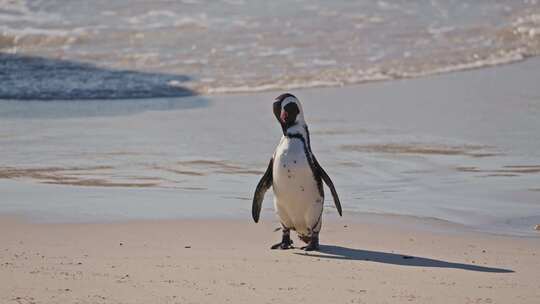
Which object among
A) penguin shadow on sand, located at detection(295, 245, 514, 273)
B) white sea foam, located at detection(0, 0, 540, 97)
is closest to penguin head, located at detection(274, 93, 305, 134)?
penguin shadow on sand, located at detection(295, 245, 514, 273)

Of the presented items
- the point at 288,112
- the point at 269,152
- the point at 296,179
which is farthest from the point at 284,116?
the point at 269,152

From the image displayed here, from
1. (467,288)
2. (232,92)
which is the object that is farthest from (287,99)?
(232,92)

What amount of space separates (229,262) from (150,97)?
7088 millimetres

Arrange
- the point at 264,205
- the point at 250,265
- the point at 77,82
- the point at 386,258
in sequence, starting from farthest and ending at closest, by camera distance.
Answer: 1. the point at 77,82
2. the point at 264,205
3. the point at 386,258
4. the point at 250,265

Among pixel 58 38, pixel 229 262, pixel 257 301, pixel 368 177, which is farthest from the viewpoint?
pixel 58 38

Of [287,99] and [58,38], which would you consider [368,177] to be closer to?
[287,99]

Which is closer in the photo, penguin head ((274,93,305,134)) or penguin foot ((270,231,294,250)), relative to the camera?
penguin foot ((270,231,294,250))

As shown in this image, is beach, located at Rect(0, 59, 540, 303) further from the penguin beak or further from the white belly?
the penguin beak

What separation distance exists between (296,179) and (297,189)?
6 centimetres

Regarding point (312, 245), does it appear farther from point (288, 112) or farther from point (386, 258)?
point (288, 112)

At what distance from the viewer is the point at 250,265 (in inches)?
226

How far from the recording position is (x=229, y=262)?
5.79 m

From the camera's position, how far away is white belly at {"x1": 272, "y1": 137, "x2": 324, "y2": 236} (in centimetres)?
659

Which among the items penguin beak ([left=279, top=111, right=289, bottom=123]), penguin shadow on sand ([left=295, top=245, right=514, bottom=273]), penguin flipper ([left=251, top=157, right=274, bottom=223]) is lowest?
penguin shadow on sand ([left=295, top=245, right=514, bottom=273])
